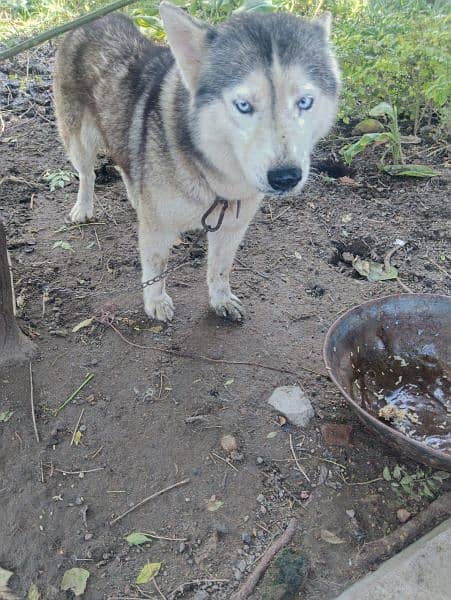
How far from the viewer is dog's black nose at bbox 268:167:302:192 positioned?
202 cm

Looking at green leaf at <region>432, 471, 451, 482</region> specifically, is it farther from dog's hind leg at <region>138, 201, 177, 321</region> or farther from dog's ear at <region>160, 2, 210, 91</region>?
dog's ear at <region>160, 2, 210, 91</region>

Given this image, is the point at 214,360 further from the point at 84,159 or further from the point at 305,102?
the point at 84,159

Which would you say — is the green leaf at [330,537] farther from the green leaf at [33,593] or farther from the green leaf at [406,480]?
the green leaf at [33,593]

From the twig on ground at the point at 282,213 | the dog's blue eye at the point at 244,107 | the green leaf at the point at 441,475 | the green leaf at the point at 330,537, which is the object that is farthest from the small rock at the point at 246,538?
the twig on ground at the point at 282,213

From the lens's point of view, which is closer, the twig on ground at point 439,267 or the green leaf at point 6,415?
the green leaf at point 6,415

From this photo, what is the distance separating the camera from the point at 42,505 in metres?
2.22

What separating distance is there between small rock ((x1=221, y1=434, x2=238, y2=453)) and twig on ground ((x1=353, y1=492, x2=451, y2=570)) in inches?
26.9

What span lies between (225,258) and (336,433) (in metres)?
1.14

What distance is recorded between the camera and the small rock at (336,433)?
2.48m

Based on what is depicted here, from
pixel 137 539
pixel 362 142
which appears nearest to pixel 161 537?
pixel 137 539

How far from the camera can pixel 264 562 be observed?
80.3 inches

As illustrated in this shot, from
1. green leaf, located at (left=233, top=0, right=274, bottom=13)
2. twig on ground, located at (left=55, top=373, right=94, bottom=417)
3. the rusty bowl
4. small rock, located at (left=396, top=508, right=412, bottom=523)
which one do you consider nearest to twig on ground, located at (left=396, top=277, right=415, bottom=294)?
the rusty bowl

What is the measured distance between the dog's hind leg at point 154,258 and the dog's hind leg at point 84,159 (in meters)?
0.93

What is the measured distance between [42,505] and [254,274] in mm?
1920
